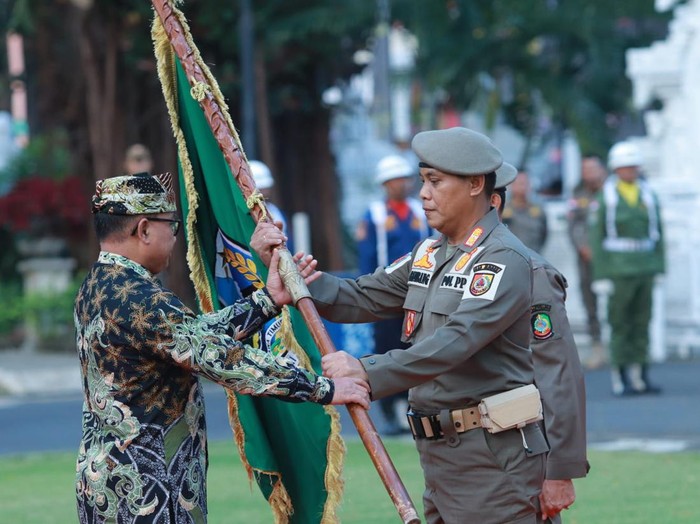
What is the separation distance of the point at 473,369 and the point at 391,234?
628 centimetres

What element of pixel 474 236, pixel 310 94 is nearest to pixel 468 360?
pixel 474 236

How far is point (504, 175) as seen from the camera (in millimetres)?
5836

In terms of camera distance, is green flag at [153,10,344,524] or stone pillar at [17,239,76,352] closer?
green flag at [153,10,344,524]

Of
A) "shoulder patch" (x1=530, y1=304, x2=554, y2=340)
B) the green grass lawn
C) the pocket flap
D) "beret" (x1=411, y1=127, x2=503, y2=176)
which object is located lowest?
the green grass lawn

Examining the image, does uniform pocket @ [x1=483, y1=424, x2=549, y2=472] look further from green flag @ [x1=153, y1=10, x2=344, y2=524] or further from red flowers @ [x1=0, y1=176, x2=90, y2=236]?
red flowers @ [x1=0, y1=176, x2=90, y2=236]

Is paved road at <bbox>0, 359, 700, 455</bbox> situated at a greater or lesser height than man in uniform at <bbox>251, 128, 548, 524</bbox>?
lesser

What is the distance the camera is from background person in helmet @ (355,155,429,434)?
11.4 metres

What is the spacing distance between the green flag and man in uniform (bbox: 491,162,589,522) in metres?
0.86

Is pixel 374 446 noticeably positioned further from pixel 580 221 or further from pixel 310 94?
pixel 310 94

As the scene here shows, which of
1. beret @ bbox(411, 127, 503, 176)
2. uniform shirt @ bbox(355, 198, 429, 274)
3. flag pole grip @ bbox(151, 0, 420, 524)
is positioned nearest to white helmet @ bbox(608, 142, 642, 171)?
uniform shirt @ bbox(355, 198, 429, 274)

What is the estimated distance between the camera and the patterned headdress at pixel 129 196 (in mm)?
4973

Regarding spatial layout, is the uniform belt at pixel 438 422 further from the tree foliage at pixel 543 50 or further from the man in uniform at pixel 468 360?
the tree foliage at pixel 543 50

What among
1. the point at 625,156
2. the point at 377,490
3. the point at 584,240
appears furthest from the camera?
the point at 584,240

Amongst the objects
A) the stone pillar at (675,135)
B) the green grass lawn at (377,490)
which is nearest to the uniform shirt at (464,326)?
the green grass lawn at (377,490)
